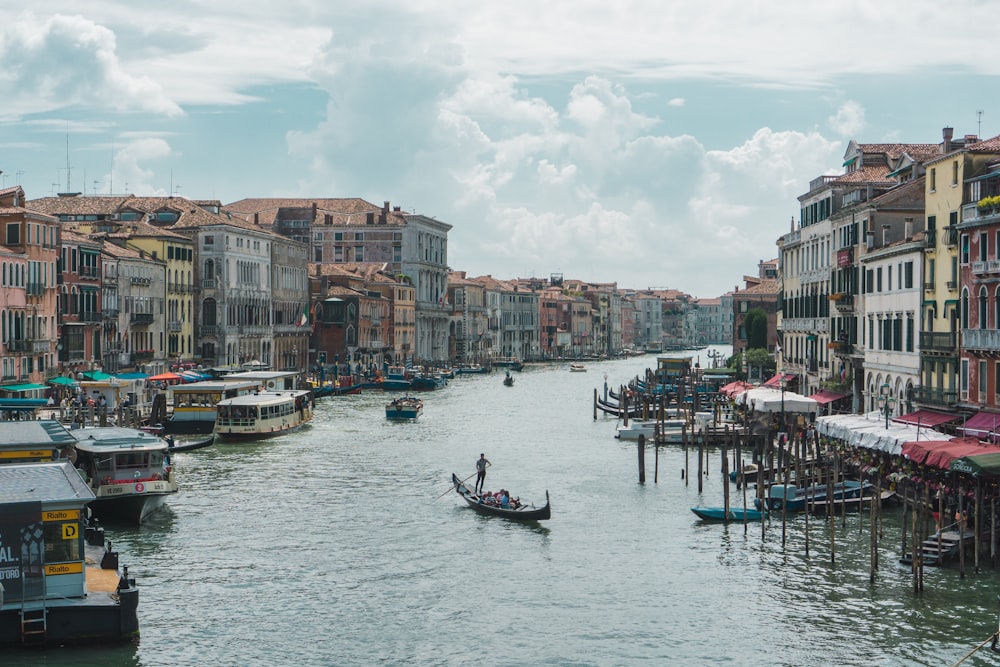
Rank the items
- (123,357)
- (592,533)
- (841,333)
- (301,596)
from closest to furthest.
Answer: (301,596) < (592,533) < (841,333) < (123,357)

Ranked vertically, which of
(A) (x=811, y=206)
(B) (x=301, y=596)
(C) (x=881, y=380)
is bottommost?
(B) (x=301, y=596)

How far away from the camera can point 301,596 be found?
25.1 m

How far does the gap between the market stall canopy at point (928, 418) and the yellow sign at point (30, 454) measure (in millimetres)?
20675

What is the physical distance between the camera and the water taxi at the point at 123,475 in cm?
3111

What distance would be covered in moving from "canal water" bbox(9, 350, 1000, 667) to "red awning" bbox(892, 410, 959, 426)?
3689mm

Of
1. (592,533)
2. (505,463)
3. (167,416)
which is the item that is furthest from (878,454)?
(167,416)

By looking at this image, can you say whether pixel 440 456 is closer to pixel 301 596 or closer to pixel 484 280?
pixel 301 596

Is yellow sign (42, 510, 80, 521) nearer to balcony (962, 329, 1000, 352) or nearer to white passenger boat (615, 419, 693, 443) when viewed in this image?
balcony (962, 329, 1000, 352)

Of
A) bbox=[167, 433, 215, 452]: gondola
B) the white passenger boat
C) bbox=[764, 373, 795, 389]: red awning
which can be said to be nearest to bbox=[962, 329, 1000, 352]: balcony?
the white passenger boat

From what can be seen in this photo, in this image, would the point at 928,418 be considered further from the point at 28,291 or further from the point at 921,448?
the point at 28,291

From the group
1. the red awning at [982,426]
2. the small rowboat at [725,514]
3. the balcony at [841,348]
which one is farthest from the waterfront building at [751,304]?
the small rowboat at [725,514]

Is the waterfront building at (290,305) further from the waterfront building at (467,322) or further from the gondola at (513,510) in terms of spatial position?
Result: the gondola at (513,510)

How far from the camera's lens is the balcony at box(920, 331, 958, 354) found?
36938mm

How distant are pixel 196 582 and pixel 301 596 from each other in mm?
2275
